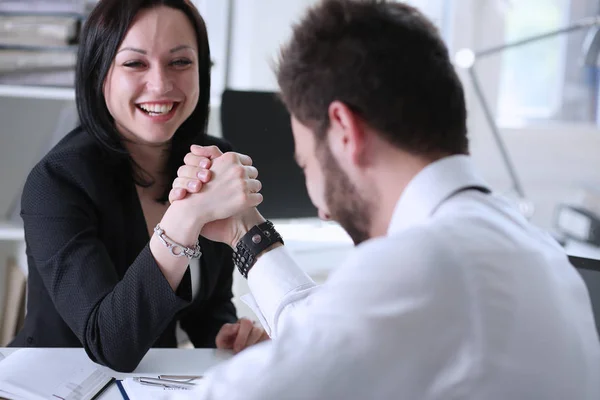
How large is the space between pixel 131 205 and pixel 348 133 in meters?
0.84

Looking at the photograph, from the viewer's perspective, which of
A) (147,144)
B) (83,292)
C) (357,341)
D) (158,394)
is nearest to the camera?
(357,341)

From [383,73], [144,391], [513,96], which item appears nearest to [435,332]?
[383,73]

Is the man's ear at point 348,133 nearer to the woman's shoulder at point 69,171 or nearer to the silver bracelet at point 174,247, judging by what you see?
the silver bracelet at point 174,247

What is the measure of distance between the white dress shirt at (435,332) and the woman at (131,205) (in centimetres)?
57

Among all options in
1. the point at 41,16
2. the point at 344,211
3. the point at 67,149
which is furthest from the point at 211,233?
the point at 41,16

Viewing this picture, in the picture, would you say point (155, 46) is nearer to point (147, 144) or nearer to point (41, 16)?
point (147, 144)

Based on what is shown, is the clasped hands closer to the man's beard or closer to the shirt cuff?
the shirt cuff

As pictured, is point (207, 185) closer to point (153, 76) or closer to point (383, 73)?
point (153, 76)

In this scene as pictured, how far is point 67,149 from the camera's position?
1.54 m

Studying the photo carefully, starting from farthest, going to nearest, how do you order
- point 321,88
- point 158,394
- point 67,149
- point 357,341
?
1. point 67,149
2. point 158,394
3. point 321,88
4. point 357,341

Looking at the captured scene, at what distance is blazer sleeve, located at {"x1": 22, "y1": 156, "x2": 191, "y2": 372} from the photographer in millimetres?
1300

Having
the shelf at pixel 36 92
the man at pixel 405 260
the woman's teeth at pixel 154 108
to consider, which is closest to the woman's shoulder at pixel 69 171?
the woman's teeth at pixel 154 108

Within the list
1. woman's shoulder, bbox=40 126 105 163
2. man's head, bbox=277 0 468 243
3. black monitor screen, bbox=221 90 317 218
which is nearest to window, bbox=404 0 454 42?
black monitor screen, bbox=221 90 317 218

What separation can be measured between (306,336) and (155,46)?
39.2 inches
